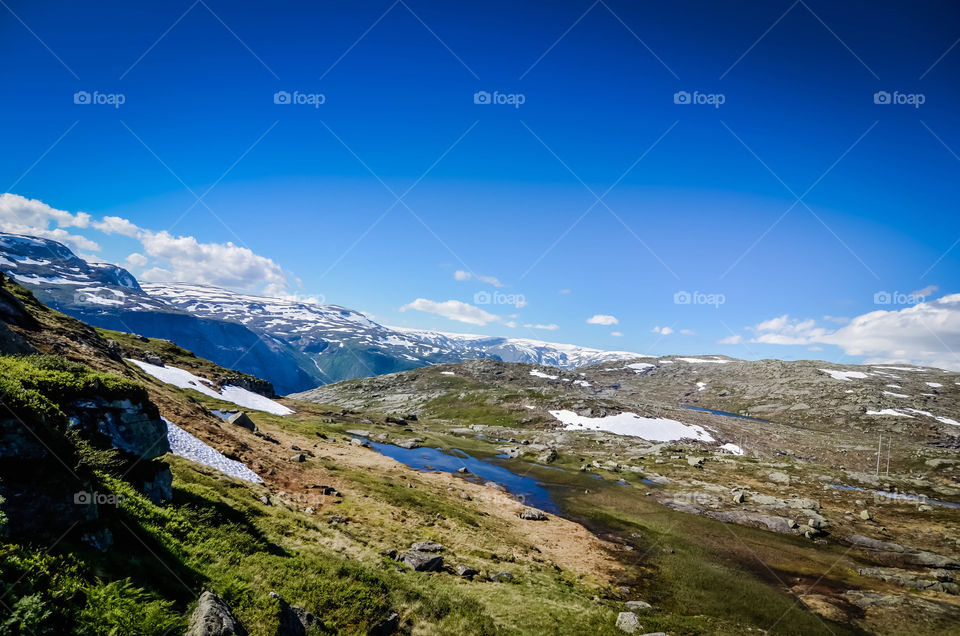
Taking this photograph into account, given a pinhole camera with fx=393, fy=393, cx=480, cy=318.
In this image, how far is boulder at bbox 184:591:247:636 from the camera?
1126 cm

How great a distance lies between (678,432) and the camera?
152000mm

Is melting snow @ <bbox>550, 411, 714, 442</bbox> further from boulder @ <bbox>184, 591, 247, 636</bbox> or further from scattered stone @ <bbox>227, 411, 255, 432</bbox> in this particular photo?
boulder @ <bbox>184, 591, 247, 636</bbox>

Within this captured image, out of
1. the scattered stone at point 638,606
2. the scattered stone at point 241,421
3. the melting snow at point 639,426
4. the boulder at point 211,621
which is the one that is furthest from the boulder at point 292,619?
the melting snow at point 639,426

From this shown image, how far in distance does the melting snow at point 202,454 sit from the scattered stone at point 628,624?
107ft

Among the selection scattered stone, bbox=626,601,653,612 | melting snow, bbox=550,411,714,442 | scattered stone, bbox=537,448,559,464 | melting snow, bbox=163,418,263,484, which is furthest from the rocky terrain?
melting snow, bbox=550,411,714,442

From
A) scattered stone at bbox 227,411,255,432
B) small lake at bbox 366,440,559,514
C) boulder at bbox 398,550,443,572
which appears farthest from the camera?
small lake at bbox 366,440,559,514

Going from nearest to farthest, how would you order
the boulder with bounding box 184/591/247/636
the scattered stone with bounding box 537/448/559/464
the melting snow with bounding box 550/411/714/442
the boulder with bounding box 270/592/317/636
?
the boulder with bounding box 184/591/247/636 < the boulder with bounding box 270/592/317/636 < the scattered stone with bounding box 537/448/559/464 < the melting snow with bounding box 550/411/714/442

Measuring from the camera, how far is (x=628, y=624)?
1013 inches

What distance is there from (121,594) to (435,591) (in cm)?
1763

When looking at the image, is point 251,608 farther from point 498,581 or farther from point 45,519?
point 498,581

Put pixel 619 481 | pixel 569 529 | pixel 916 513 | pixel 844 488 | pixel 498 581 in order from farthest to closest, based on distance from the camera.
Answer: pixel 844 488, pixel 619 481, pixel 916 513, pixel 569 529, pixel 498 581

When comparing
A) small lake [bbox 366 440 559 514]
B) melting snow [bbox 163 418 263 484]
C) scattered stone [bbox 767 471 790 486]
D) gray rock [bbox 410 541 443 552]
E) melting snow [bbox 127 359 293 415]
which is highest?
melting snow [bbox 127 359 293 415]

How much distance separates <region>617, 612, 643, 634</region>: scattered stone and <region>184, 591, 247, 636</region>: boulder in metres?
23.6

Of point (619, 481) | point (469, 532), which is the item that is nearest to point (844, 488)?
point (619, 481)
